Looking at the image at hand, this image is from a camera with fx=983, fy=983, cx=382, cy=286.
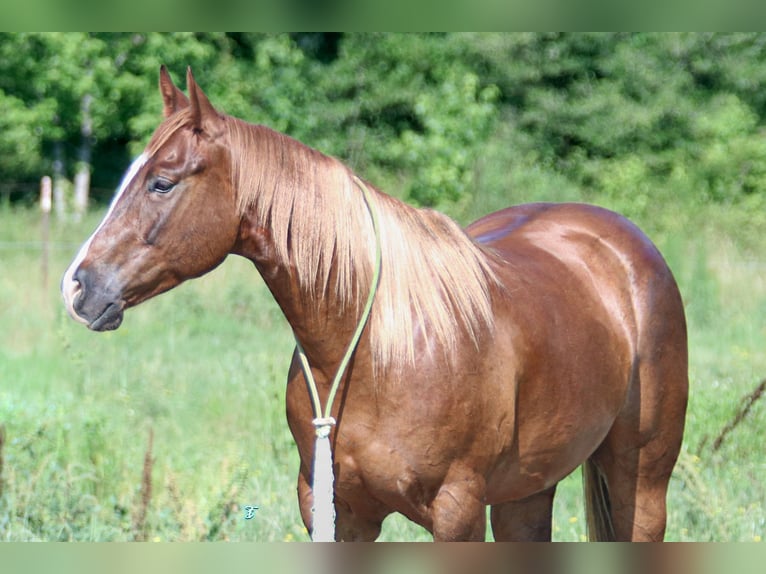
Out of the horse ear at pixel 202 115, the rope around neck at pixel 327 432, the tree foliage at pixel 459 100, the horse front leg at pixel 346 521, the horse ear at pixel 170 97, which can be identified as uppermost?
the tree foliage at pixel 459 100

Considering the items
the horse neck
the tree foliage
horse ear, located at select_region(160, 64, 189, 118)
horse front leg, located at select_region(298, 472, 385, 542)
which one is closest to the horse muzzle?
the horse neck

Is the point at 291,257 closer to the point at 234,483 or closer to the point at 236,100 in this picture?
the point at 234,483

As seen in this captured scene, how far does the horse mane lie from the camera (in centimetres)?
240

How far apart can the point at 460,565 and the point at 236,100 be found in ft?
36.6

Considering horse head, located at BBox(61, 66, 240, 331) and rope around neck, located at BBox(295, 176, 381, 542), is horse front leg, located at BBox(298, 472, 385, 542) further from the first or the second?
horse head, located at BBox(61, 66, 240, 331)

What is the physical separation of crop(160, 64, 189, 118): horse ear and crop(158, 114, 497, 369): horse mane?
151 mm

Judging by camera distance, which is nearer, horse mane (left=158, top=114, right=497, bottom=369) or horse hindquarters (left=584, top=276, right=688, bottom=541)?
horse mane (left=158, top=114, right=497, bottom=369)

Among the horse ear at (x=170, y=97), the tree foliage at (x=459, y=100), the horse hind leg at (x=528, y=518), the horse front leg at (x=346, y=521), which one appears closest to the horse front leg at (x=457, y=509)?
the horse front leg at (x=346, y=521)

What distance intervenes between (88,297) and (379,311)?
0.72 meters

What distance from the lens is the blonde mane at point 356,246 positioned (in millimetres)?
2404

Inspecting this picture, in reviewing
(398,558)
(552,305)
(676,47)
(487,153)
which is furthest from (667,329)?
(676,47)

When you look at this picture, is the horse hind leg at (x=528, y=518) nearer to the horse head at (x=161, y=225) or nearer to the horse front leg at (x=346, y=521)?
the horse front leg at (x=346, y=521)

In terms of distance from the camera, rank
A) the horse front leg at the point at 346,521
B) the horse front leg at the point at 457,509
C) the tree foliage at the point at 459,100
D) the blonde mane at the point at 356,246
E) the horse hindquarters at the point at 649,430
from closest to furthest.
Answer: the blonde mane at the point at 356,246, the horse front leg at the point at 457,509, the horse front leg at the point at 346,521, the horse hindquarters at the point at 649,430, the tree foliage at the point at 459,100

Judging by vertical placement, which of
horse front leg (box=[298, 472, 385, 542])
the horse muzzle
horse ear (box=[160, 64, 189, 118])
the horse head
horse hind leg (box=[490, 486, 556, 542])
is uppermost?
horse ear (box=[160, 64, 189, 118])
